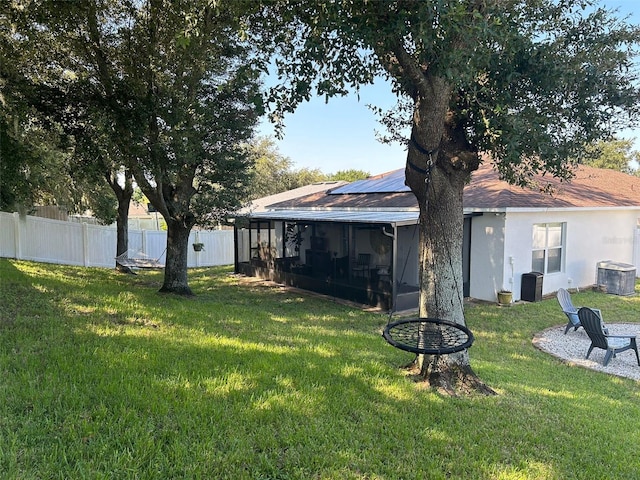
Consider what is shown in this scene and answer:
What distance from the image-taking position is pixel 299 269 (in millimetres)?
14062

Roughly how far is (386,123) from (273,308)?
17.0 feet

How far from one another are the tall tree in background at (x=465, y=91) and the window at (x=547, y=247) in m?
7.12

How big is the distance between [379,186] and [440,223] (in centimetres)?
1180

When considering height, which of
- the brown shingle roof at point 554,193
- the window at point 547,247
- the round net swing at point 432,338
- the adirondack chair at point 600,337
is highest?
the brown shingle roof at point 554,193

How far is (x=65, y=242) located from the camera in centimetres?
1514

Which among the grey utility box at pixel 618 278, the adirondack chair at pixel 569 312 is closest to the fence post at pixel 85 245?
the adirondack chair at pixel 569 312

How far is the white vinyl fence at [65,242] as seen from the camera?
13992 mm

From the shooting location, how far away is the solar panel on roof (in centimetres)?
1541

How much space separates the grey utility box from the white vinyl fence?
14775mm

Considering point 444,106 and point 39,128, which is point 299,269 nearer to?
point 39,128

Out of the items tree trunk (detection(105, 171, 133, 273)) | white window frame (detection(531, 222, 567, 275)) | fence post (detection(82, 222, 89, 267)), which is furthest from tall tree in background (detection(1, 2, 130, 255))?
white window frame (detection(531, 222, 567, 275))

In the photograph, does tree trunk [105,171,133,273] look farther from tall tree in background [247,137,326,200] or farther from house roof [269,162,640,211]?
tall tree in background [247,137,326,200]

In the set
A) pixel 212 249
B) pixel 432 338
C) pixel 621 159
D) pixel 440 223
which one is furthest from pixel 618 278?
pixel 621 159

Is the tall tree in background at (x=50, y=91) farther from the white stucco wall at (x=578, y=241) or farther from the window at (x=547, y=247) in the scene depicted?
the window at (x=547, y=247)
